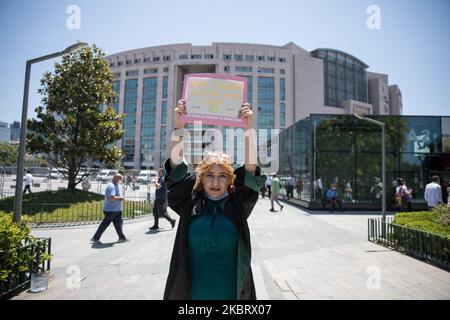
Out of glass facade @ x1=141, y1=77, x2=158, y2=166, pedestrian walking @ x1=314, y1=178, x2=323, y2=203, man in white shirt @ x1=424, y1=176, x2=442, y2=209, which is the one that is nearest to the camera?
man in white shirt @ x1=424, y1=176, x2=442, y2=209

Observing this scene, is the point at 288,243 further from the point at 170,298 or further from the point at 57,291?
the point at 170,298

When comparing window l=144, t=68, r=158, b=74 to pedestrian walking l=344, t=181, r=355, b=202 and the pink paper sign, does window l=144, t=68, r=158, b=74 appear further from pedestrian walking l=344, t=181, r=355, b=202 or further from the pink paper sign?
the pink paper sign

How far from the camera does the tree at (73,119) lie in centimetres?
1727

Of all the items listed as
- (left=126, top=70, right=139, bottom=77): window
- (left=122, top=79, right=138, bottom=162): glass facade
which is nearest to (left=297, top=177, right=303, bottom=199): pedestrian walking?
(left=122, top=79, right=138, bottom=162): glass facade

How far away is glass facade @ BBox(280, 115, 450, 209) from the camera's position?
1839cm

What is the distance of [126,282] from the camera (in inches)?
199

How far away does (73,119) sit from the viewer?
674 inches

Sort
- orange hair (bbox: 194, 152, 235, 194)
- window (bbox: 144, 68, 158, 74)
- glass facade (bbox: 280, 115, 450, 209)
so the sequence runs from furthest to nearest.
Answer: window (bbox: 144, 68, 158, 74), glass facade (bbox: 280, 115, 450, 209), orange hair (bbox: 194, 152, 235, 194)

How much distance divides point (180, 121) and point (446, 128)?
73.8 ft

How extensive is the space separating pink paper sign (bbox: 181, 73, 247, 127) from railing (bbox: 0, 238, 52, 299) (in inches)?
149

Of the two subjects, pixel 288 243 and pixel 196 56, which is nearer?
pixel 288 243
